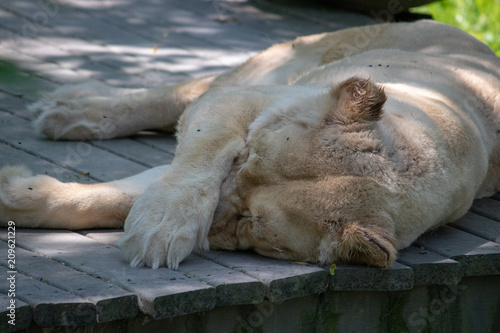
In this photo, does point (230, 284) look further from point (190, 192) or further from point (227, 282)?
point (190, 192)

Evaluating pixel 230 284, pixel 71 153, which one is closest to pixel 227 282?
pixel 230 284

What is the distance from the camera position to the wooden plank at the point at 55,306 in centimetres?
212

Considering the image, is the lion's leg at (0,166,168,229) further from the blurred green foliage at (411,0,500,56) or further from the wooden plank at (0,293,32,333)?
the blurred green foliage at (411,0,500,56)

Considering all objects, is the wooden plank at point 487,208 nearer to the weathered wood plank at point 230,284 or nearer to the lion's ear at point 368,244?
the lion's ear at point 368,244

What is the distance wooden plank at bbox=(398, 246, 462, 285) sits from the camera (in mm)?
2875

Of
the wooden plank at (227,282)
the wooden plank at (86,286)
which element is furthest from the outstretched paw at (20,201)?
the wooden plank at (227,282)

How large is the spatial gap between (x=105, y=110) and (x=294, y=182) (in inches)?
72.8

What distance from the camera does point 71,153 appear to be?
3848 millimetres

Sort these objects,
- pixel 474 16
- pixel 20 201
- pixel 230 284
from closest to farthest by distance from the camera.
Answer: pixel 230 284 → pixel 20 201 → pixel 474 16

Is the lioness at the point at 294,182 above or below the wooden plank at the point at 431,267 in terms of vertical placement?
above

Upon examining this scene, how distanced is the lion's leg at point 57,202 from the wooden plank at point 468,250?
1.32 m

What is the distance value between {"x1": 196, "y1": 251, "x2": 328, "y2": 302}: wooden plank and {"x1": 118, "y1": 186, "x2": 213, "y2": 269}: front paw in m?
0.17

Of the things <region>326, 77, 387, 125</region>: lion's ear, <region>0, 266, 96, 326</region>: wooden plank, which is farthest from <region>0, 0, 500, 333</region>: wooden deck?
<region>326, 77, 387, 125</region>: lion's ear

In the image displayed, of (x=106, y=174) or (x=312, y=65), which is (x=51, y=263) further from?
(x=312, y=65)
